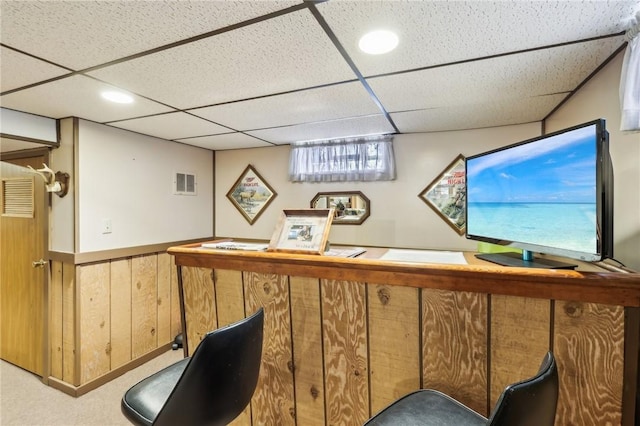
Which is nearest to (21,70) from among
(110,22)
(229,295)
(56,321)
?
(110,22)

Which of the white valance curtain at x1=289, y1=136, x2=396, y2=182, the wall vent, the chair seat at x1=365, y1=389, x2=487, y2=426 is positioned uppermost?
the white valance curtain at x1=289, y1=136, x2=396, y2=182

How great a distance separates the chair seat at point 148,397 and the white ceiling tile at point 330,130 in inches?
81.3

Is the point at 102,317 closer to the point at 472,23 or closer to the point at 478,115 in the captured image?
the point at 472,23

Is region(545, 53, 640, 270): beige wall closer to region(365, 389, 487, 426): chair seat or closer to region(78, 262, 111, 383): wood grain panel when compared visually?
region(365, 389, 487, 426): chair seat

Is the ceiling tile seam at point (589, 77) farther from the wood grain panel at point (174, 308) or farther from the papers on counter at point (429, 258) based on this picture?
the wood grain panel at point (174, 308)

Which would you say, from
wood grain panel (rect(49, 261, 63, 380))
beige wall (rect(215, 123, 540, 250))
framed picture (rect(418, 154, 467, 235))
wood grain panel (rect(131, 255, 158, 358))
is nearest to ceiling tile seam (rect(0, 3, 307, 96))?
wood grain panel (rect(49, 261, 63, 380))

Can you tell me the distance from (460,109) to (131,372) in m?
3.69

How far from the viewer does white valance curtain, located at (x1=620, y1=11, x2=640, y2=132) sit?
104cm

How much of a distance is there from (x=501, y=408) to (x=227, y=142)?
10.8 ft

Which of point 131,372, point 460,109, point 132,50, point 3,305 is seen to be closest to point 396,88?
point 460,109

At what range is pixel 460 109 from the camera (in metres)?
2.20

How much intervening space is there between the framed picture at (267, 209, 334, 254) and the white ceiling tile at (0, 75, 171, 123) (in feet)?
4.46

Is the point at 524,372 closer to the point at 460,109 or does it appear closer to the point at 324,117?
the point at 460,109

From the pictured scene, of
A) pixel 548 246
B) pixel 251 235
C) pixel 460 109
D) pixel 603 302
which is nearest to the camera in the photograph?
pixel 603 302
